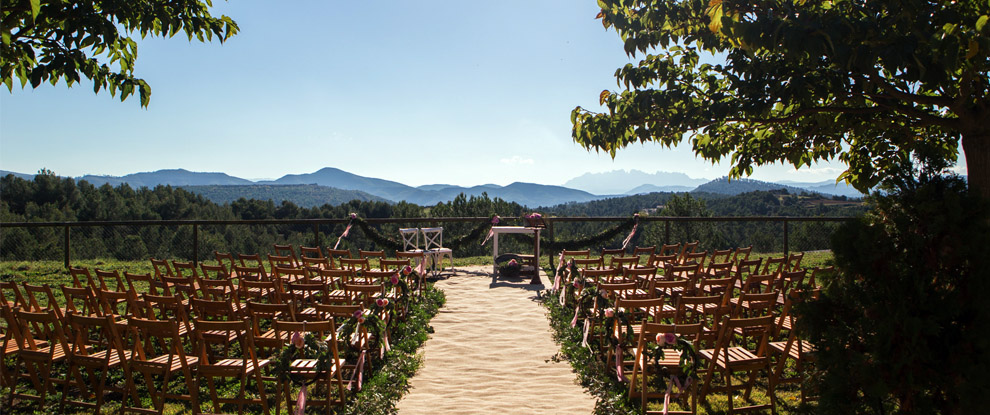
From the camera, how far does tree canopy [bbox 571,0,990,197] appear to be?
362 centimetres

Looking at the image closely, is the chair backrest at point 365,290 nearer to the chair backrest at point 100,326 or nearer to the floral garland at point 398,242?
the chair backrest at point 100,326

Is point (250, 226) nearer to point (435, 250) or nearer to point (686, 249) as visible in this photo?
point (435, 250)

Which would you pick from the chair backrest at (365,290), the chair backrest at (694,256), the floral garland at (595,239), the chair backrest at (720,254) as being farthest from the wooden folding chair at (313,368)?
the floral garland at (595,239)

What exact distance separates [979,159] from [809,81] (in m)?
1.34

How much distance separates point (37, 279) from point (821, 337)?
39.6 feet

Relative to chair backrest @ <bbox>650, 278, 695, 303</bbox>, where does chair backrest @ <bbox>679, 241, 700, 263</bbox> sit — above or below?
above

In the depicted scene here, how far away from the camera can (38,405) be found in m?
4.29

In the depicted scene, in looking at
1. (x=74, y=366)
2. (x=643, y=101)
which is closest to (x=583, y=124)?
(x=643, y=101)

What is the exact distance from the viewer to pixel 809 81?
444cm

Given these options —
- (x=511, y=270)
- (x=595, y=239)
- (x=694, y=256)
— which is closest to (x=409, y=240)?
(x=511, y=270)

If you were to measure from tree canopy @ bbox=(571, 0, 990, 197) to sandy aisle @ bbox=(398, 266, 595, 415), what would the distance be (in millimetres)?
2342

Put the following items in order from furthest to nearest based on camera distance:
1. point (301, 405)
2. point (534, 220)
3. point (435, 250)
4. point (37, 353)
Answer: point (534, 220) < point (435, 250) < point (37, 353) < point (301, 405)

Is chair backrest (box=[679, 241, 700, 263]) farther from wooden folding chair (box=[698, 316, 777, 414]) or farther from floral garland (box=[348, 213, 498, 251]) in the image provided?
floral garland (box=[348, 213, 498, 251])

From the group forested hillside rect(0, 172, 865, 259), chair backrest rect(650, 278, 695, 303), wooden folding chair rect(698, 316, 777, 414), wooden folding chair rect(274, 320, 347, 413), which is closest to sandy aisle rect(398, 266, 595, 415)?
wooden folding chair rect(274, 320, 347, 413)
